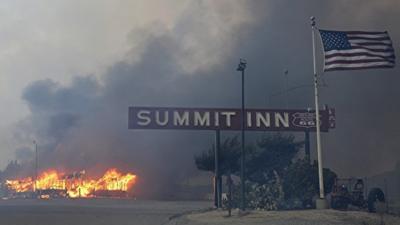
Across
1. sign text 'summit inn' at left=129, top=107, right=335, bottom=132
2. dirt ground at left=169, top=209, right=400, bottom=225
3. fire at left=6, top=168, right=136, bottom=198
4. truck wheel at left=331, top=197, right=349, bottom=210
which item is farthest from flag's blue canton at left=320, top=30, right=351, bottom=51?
fire at left=6, top=168, right=136, bottom=198

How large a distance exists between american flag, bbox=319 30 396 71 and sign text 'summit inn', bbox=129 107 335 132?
53.4 ft

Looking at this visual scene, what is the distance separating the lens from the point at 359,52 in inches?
1136

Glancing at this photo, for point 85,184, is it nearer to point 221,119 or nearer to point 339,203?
point 221,119

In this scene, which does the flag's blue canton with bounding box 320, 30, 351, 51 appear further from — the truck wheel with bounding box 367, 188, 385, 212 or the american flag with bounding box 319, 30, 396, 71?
the truck wheel with bounding box 367, 188, 385, 212

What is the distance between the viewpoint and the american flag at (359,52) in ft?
94.3

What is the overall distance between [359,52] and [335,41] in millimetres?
1500

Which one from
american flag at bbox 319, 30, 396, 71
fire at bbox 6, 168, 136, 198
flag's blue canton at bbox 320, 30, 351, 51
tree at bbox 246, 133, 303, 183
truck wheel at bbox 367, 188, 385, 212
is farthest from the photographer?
fire at bbox 6, 168, 136, 198

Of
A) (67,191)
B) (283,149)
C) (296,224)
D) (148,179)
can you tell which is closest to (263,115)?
(283,149)

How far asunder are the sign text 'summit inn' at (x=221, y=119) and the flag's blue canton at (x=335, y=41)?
52.7ft

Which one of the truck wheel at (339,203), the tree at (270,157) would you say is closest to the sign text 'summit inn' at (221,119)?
the tree at (270,157)

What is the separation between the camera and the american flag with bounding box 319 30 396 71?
28.8 meters

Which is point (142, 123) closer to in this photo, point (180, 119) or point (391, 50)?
point (180, 119)

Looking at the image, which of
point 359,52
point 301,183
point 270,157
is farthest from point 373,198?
point 270,157

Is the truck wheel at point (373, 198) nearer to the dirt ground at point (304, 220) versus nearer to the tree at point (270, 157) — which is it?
the dirt ground at point (304, 220)
